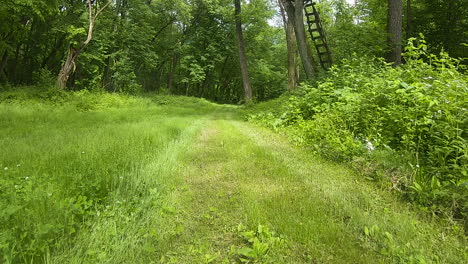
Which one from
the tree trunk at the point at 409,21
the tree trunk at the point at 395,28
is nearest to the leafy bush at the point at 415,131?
the tree trunk at the point at 395,28

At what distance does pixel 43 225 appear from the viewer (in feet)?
6.47

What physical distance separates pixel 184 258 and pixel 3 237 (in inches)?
47.8

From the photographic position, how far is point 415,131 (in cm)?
394

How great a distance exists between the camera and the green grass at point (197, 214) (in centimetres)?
195

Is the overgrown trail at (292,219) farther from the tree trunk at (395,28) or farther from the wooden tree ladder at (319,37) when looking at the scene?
the wooden tree ladder at (319,37)

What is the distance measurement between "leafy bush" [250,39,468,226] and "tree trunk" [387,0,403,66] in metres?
2.89

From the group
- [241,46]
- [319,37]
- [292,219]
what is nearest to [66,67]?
[241,46]

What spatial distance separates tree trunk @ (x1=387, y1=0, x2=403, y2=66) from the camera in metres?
8.46

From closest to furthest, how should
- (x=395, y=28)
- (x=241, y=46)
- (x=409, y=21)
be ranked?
(x=395, y=28) → (x=409, y=21) → (x=241, y=46)

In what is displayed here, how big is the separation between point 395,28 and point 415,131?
248 inches

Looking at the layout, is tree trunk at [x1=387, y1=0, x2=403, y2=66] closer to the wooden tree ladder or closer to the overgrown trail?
the wooden tree ladder

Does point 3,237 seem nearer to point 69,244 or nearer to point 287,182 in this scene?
point 69,244

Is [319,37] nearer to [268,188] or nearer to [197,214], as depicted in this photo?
[268,188]

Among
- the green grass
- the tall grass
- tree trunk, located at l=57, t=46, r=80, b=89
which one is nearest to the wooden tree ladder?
the tall grass
